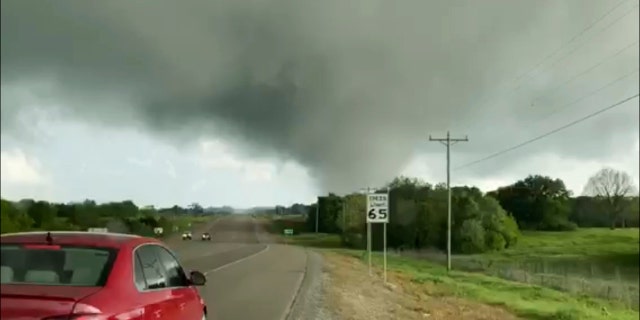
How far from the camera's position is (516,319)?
2586 centimetres

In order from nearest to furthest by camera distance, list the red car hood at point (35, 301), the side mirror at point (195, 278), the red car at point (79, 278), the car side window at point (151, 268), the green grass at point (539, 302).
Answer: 1. the red car hood at point (35, 301)
2. the red car at point (79, 278)
3. the car side window at point (151, 268)
4. the side mirror at point (195, 278)
5. the green grass at point (539, 302)

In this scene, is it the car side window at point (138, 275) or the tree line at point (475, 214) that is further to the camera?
the tree line at point (475, 214)

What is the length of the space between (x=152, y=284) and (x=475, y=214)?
71.8 meters

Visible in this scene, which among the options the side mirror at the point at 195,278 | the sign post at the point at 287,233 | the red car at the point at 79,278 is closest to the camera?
the red car at the point at 79,278

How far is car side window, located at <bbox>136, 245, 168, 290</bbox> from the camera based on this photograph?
7.62m

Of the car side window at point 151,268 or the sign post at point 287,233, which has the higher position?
the car side window at point 151,268

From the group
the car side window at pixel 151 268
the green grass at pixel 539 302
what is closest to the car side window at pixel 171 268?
the car side window at pixel 151 268

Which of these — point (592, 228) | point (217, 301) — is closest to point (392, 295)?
point (217, 301)

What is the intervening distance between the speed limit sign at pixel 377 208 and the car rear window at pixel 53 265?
24.1 m

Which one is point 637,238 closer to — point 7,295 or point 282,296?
point 282,296

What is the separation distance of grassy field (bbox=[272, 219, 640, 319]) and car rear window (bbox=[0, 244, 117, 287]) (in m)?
25.7

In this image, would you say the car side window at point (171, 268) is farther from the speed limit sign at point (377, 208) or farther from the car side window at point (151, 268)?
the speed limit sign at point (377, 208)

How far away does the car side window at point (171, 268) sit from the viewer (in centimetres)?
846

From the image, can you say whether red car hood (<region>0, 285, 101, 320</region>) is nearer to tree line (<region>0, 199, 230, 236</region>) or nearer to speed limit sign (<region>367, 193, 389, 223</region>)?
tree line (<region>0, 199, 230, 236</region>)
